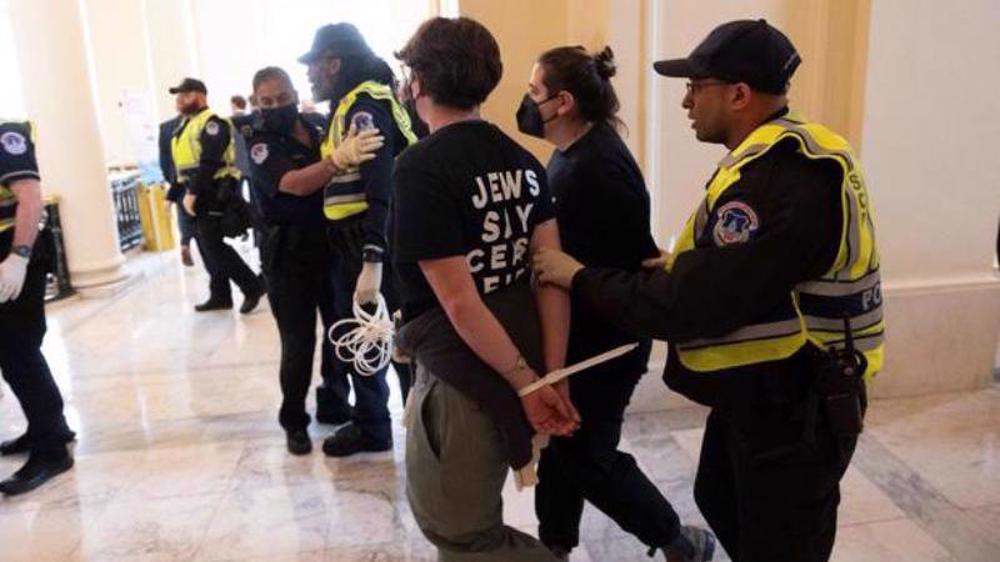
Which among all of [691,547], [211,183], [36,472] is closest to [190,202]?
[211,183]

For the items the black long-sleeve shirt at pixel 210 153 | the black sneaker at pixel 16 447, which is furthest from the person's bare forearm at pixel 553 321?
the black long-sleeve shirt at pixel 210 153

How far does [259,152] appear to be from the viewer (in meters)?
2.71

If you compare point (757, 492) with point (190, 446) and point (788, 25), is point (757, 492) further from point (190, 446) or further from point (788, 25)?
point (190, 446)

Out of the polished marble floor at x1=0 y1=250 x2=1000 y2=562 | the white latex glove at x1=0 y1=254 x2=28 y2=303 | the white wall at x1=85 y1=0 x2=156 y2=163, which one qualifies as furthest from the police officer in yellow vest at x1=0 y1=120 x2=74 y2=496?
the white wall at x1=85 y1=0 x2=156 y2=163

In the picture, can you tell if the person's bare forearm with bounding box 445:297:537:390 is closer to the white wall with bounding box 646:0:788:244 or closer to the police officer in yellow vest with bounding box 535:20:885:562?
the police officer in yellow vest with bounding box 535:20:885:562

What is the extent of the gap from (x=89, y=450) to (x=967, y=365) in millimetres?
3758

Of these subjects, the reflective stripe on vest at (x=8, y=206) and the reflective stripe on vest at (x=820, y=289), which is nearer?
the reflective stripe on vest at (x=820, y=289)

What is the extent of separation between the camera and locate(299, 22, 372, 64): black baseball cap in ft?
8.38

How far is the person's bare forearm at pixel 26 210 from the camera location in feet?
8.46

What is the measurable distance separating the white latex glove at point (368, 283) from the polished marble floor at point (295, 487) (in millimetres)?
705

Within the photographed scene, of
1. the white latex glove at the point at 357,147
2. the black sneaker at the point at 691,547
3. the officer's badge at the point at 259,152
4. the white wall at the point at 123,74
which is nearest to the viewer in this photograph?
the black sneaker at the point at 691,547

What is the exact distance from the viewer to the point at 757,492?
4.74ft

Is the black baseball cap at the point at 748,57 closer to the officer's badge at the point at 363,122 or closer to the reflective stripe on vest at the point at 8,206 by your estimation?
the officer's badge at the point at 363,122

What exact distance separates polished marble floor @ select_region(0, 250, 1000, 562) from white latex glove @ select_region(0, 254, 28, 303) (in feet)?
2.52
